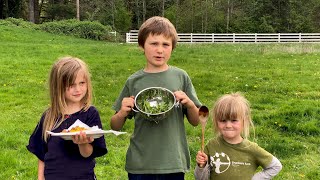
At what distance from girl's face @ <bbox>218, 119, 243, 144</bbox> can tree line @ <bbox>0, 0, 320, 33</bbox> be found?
35.7m

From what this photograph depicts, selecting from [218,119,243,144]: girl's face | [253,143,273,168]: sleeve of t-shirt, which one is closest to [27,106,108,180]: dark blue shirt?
[218,119,243,144]: girl's face

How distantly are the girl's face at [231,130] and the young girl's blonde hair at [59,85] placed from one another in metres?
0.94

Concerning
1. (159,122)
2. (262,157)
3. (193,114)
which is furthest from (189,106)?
(262,157)

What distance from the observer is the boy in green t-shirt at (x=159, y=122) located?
2.89 metres

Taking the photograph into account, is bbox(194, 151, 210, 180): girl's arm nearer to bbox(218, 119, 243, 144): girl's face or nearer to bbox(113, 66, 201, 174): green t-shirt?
bbox(113, 66, 201, 174): green t-shirt

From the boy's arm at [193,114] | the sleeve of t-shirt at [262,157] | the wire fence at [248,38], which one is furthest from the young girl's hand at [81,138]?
the wire fence at [248,38]

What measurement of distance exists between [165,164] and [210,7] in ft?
125

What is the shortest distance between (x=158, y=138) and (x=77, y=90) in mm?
624

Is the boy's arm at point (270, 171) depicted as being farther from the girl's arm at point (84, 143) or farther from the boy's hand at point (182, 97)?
the girl's arm at point (84, 143)

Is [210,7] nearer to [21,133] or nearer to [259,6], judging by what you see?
[259,6]

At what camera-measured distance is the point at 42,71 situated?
493 inches

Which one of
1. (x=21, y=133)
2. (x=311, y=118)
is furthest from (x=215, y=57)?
(x=21, y=133)

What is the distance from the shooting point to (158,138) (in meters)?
2.90

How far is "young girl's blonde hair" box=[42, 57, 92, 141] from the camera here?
110 inches
